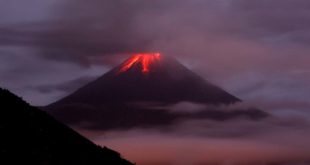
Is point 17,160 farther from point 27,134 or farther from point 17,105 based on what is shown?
point 17,105

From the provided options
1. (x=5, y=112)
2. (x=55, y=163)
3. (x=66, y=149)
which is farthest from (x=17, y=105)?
(x=55, y=163)

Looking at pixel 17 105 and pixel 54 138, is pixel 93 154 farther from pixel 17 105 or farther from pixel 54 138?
pixel 17 105

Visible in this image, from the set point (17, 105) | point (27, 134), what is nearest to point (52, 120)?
point (17, 105)

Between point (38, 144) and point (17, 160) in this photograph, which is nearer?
point (17, 160)

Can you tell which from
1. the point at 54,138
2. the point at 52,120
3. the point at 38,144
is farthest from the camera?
the point at 52,120

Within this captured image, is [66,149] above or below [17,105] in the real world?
below

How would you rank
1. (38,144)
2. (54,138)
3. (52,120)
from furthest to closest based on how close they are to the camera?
(52,120), (54,138), (38,144)

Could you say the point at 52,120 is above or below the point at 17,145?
above
